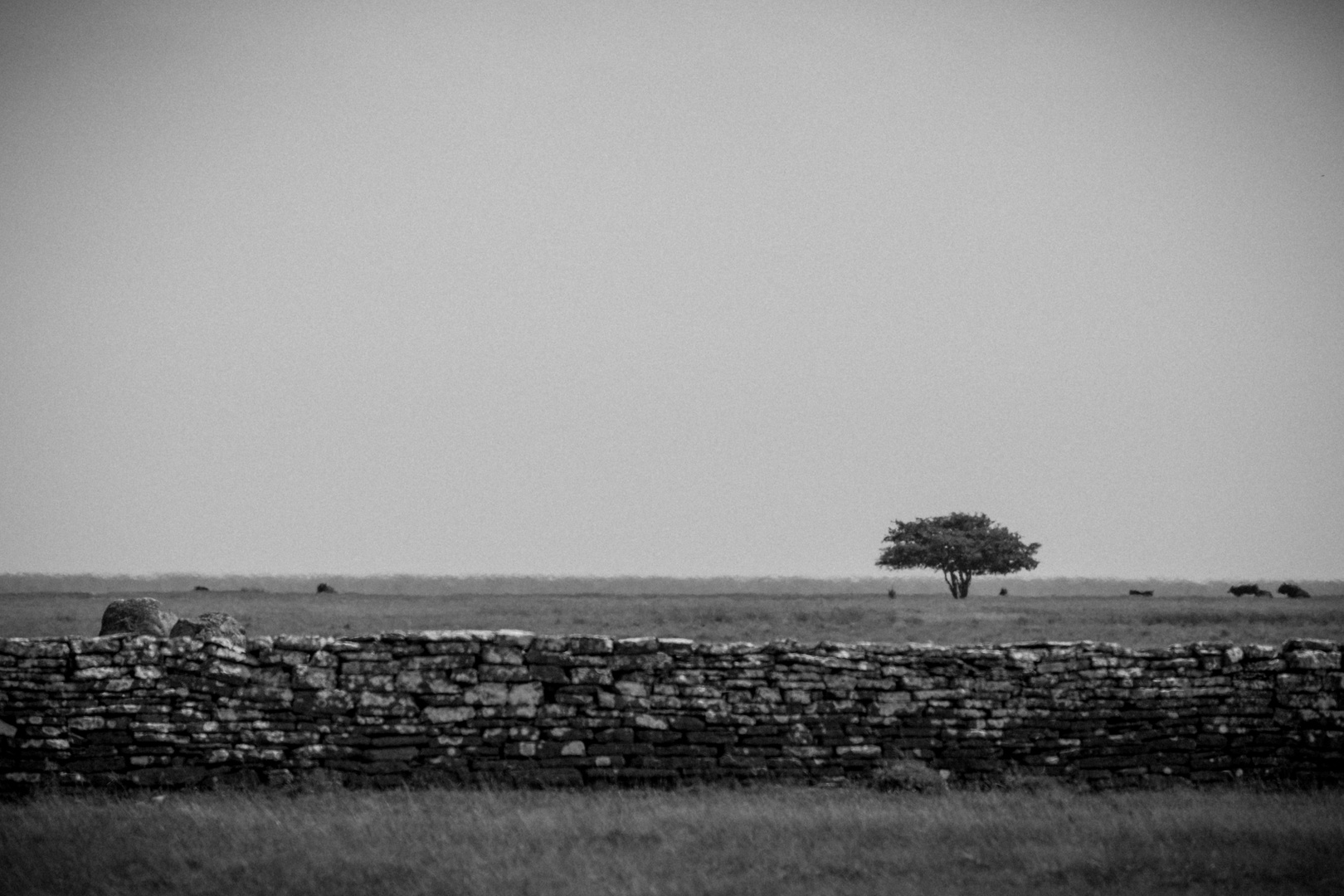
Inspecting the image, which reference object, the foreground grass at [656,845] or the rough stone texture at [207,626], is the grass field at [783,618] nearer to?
the rough stone texture at [207,626]

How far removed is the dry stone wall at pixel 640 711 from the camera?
13.4m

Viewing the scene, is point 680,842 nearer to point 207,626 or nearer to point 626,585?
point 207,626

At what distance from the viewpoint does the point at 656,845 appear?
36.2ft

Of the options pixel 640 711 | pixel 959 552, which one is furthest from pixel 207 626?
pixel 959 552

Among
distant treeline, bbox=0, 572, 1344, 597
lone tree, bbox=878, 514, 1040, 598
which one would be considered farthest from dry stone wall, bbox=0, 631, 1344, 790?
distant treeline, bbox=0, 572, 1344, 597

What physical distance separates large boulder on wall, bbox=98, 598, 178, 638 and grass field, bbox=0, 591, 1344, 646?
13077 mm

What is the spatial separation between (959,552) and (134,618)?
66530mm

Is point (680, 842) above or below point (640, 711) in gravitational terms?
→ below

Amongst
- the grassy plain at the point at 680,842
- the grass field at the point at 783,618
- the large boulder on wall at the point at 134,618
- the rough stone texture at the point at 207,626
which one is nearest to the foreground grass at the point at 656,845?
the grassy plain at the point at 680,842

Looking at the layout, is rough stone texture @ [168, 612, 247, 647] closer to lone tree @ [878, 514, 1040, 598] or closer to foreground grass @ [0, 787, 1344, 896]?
foreground grass @ [0, 787, 1344, 896]

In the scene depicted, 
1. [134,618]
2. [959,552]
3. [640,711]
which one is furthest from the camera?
[959,552]

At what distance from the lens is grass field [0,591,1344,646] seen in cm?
3850

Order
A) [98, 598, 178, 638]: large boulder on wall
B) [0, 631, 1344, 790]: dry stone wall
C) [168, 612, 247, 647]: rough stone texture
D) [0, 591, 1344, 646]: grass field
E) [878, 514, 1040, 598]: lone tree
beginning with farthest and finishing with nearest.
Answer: [878, 514, 1040, 598]: lone tree < [0, 591, 1344, 646]: grass field < [98, 598, 178, 638]: large boulder on wall < [168, 612, 247, 647]: rough stone texture < [0, 631, 1344, 790]: dry stone wall

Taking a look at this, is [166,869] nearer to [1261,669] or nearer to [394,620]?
[1261,669]
